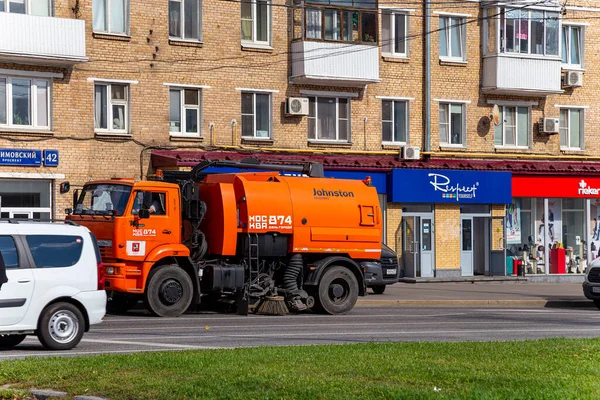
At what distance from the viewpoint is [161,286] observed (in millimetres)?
22078

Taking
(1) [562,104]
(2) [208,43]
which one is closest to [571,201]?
(1) [562,104]

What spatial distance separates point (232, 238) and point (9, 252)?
26.0 feet

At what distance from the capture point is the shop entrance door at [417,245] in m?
38.4

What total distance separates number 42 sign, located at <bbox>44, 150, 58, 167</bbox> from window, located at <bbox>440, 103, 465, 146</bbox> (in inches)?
570

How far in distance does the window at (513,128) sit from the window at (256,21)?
33.1 ft

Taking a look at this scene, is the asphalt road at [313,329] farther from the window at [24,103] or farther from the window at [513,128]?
the window at [513,128]

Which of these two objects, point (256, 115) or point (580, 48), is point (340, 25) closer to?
point (256, 115)

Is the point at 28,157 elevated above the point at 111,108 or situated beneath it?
situated beneath

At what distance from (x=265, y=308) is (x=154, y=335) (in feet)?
19.3

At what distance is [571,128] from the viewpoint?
139 feet

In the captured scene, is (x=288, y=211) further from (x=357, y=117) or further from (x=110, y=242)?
(x=357, y=117)

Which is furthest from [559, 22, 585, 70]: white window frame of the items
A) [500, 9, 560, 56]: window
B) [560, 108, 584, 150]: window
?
[560, 108, 584, 150]: window

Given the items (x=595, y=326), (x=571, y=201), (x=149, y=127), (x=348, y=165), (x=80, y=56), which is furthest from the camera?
(x=571, y=201)

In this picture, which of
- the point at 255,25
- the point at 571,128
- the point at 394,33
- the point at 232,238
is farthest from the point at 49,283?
the point at 571,128
